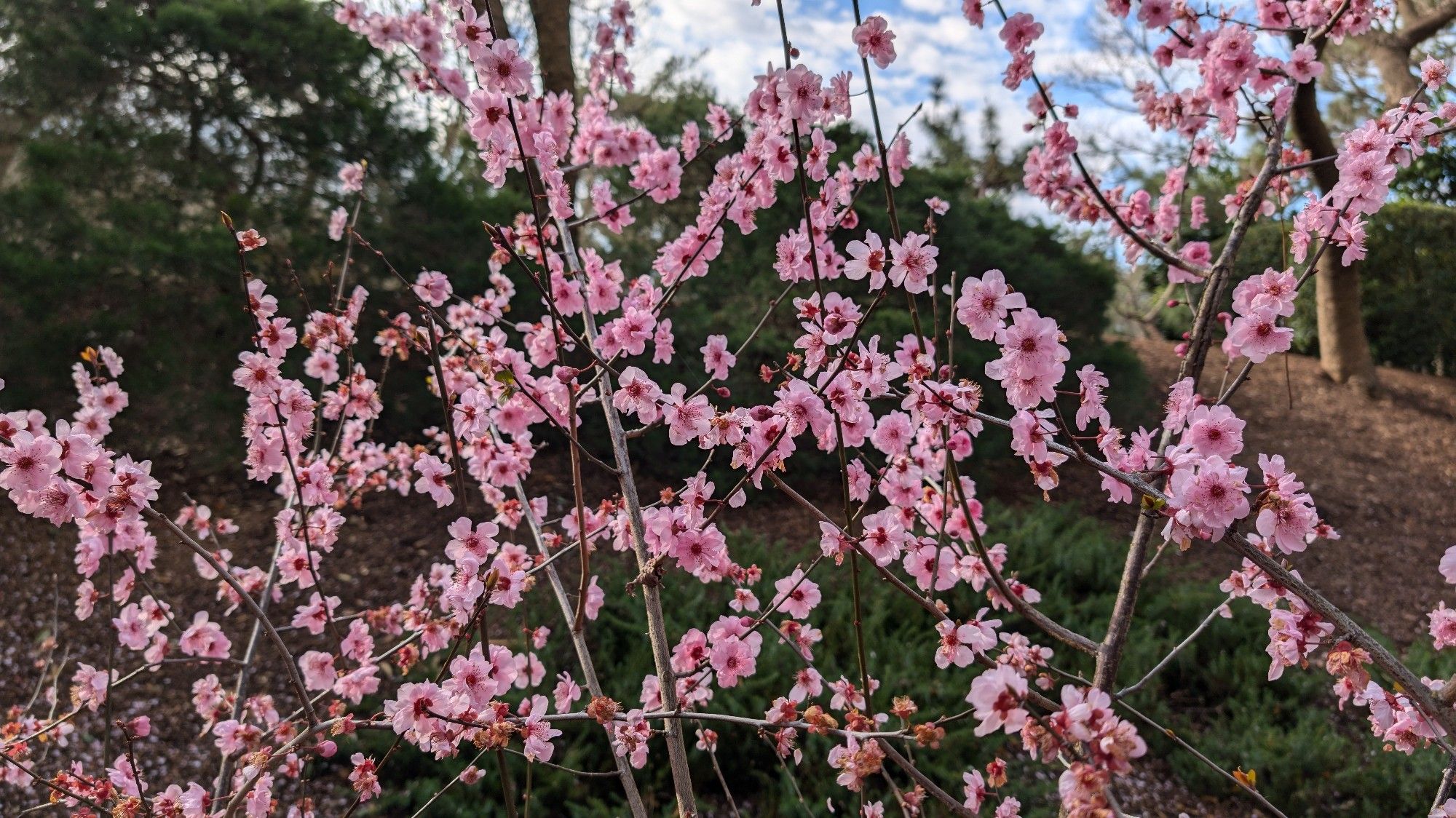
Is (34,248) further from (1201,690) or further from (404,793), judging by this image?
(1201,690)

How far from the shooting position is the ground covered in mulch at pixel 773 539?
3.77 m

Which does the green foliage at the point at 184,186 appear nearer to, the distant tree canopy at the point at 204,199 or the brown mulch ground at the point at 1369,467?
the distant tree canopy at the point at 204,199

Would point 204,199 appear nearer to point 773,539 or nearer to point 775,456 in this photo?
point 773,539

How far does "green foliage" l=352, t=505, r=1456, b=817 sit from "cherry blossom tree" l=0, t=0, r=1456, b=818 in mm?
131

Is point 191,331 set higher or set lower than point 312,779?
higher

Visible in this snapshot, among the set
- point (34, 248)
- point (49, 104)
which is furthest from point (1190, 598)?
point (49, 104)

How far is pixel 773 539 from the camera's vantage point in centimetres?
521

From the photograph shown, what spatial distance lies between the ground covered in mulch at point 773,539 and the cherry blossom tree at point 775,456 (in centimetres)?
87

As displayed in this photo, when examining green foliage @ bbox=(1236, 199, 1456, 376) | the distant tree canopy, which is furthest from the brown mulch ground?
the distant tree canopy

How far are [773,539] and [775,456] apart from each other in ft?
11.7

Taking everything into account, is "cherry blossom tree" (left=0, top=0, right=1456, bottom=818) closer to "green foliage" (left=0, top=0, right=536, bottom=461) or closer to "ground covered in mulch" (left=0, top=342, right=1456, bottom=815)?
"ground covered in mulch" (left=0, top=342, right=1456, bottom=815)

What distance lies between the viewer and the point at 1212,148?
3004 millimetres

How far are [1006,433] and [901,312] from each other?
3.44 feet

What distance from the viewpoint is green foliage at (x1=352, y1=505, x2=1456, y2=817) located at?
3.06 m
